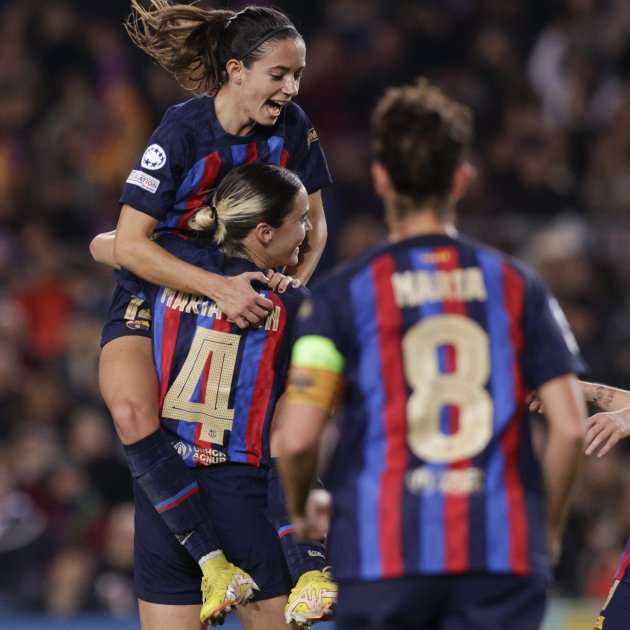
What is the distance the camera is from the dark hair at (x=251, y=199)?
159 inches

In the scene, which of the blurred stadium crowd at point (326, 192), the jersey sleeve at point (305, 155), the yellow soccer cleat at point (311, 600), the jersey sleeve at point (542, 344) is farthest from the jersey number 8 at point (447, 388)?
the blurred stadium crowd at point (326, 192)

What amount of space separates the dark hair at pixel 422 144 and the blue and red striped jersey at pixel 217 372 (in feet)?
3.71

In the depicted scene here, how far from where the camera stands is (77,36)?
11.2 meters

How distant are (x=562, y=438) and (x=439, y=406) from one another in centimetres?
28

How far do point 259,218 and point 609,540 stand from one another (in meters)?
5.16

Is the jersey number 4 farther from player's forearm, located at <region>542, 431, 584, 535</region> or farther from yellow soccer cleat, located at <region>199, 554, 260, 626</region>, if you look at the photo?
player's forearm, located at <region>542, 431, 584, 535</region>

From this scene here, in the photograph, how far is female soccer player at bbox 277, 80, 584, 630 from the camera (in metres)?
2.87

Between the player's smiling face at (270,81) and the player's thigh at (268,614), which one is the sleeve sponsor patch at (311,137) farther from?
the player's thigh at (268,614)

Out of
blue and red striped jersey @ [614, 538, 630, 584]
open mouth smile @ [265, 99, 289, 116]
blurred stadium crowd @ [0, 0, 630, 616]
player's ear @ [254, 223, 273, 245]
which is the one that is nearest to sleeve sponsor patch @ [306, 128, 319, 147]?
open mouth smile @ [265, 99, 289, 116]

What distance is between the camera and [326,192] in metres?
10.0

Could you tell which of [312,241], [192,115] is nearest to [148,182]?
[192,115]

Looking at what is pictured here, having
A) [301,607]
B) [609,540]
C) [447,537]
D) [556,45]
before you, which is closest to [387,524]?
[447,537]

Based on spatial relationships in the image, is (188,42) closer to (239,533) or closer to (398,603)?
(239,533)

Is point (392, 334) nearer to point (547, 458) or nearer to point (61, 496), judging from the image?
point (547, 458)
